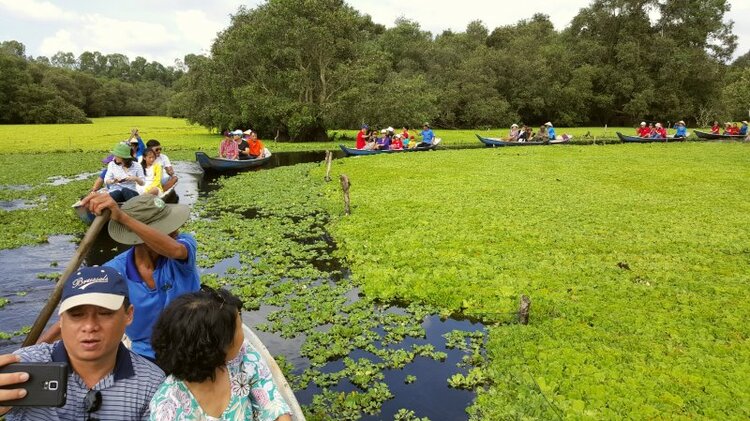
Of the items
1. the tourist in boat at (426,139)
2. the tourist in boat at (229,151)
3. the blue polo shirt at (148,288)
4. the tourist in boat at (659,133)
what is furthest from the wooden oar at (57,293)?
the tourist in boat at (659,133)

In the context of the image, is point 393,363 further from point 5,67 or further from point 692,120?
point 5,67

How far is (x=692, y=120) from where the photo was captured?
55.1 meters

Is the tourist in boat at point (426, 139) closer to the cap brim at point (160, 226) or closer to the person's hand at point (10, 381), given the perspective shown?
the cap brim at point (160, 226)

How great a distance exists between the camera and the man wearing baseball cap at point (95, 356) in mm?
2488

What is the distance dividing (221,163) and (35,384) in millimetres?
19409

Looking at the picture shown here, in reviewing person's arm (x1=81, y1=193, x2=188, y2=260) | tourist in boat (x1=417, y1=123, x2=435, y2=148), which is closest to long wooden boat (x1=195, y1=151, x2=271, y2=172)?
tourist in boat (x1=417, y1=123, x2=435, y2=148)

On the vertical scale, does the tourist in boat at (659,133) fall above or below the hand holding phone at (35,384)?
above

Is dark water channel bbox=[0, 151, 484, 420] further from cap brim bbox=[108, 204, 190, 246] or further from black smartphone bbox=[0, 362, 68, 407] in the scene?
black smartphone bbox=[0, 362, 68, 407]

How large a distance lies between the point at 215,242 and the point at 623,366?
8252mm

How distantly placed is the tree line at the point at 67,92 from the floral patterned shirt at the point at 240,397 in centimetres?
7127

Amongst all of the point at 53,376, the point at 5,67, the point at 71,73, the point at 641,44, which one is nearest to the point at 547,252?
the point at 53,376

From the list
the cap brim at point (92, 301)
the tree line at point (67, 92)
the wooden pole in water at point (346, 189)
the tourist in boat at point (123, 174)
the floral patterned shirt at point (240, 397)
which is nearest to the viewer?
the cap brim at point (92, 301)

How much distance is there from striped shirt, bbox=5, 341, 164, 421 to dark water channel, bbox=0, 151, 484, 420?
111 inches

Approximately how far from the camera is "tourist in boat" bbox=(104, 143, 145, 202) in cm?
958
